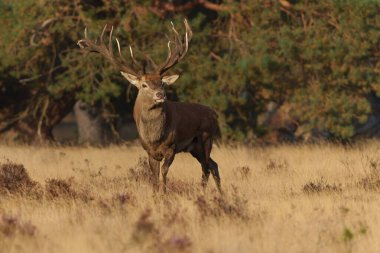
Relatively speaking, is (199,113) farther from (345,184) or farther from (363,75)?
(363,75)

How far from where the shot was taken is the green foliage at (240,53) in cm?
1944

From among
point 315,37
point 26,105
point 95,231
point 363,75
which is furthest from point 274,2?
point 95,231

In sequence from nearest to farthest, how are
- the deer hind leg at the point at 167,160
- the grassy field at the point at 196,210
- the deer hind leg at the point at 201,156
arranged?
the grassy field at the point at 196,210, the deer hind leg at the point at 167,160, the deer hind leg at the point at 201,156

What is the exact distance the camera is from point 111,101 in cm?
2366

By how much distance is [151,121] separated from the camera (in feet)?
38.1

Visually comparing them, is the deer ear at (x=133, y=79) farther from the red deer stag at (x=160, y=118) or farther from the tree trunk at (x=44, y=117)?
the tree trunk at (x=44, y=117)

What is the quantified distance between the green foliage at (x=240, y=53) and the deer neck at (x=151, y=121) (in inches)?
305

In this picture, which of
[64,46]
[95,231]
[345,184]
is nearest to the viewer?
[95,231]

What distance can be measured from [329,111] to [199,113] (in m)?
7.46

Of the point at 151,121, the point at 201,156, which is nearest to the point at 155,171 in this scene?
the point at 151,121

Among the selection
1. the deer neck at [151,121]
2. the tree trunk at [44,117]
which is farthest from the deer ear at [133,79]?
the tree trunk at [44,117]

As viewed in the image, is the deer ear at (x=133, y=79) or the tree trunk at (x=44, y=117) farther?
the tree trunk at (x=44, y=117)

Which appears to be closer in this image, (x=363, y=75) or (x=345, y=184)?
(x=345, y=184)

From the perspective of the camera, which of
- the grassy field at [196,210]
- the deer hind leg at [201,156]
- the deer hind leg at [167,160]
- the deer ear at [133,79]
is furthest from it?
the deer hind leg at [201,156]
